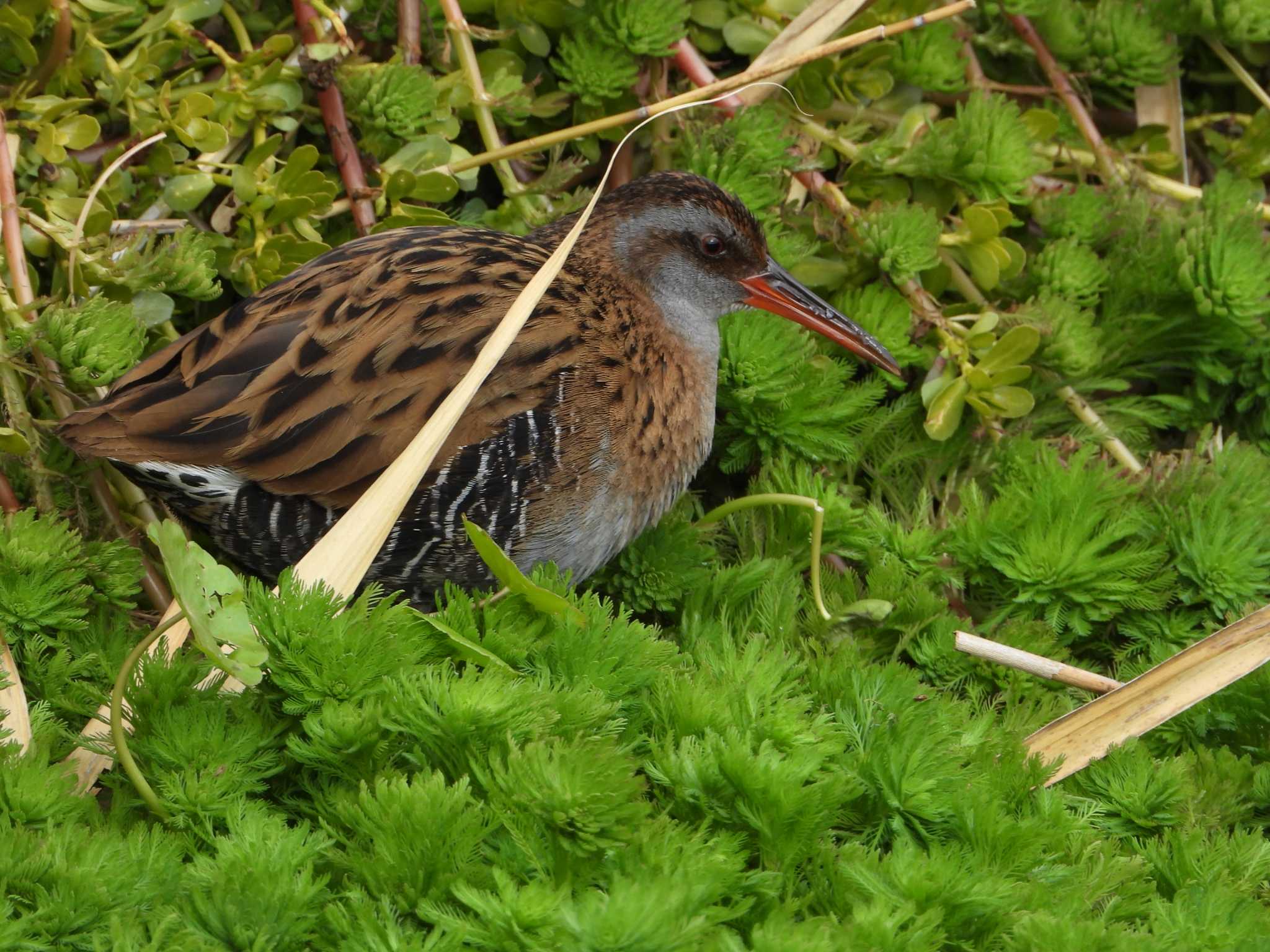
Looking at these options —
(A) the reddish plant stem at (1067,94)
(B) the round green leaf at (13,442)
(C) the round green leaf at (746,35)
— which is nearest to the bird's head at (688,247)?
(C) the round green leaf at (746,35)

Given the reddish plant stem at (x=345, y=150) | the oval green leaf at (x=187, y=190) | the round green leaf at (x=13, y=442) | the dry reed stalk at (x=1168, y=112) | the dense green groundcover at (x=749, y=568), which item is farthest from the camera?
the dry reed stalk at (x=1168, y=112)

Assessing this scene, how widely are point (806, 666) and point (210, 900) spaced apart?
1.04m

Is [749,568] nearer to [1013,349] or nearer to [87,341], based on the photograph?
[1013,349]

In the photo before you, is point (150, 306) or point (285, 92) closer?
point (150, 306)

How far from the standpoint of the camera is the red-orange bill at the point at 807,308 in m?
2.90

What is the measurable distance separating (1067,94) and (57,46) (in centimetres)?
227

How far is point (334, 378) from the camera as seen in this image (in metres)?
2.49

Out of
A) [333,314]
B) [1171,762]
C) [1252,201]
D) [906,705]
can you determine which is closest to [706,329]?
[333,314]

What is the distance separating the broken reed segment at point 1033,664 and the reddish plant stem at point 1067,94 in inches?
57.3

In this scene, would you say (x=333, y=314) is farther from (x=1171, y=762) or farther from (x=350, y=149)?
(x=1171, y=762)

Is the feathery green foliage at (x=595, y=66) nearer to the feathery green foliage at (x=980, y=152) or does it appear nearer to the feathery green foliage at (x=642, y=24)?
the feathery green foliage at (x=642, y=24)

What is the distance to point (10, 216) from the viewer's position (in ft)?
8.49

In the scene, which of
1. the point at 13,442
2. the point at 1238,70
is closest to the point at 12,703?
the point at 13,442

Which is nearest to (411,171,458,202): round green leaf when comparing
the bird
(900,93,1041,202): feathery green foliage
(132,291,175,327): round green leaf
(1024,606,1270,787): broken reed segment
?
the bird
